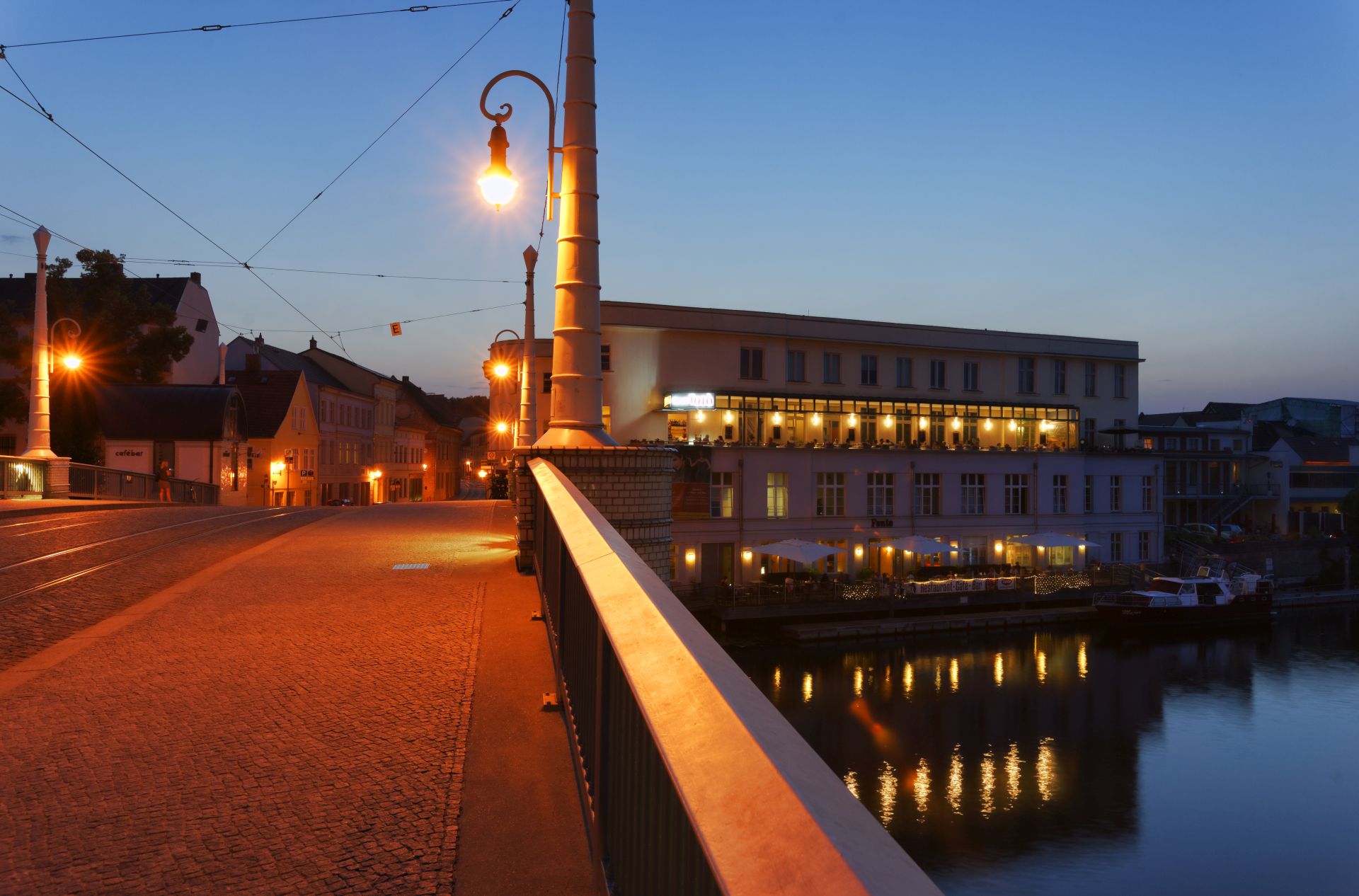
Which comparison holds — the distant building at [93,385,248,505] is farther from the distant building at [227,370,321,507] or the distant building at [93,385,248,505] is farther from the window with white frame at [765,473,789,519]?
the window with white frame at [765,473,789,519]

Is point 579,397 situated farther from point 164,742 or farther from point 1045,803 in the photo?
point 1045,803

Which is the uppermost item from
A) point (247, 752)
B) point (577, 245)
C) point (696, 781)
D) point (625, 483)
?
point (577, 245)

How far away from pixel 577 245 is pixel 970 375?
48406 mm

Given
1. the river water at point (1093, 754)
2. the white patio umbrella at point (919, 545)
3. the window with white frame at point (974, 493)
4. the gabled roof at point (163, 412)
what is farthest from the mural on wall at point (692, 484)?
the gabled roof at point (163, 412)

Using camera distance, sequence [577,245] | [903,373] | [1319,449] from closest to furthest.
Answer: [577,245] < [903,373] < [1319,449]

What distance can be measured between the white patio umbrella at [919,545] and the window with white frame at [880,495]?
6.32 feet

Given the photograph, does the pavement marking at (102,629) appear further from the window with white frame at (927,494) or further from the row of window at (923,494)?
the window with white frame at (927,494)

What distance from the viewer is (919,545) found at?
157 feet

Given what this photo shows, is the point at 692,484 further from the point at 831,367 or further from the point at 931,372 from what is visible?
the point at 931,372

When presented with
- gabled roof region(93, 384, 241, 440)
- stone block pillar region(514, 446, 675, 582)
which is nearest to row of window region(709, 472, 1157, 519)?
gabled roof region(93, 384, 241, 440)

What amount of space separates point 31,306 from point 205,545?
147 feet

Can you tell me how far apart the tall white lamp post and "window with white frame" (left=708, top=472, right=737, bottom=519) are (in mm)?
27637

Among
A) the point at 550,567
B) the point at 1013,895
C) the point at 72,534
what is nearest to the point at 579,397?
the point at 550,567

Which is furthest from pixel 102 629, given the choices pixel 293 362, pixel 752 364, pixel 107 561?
pixel 293 362
